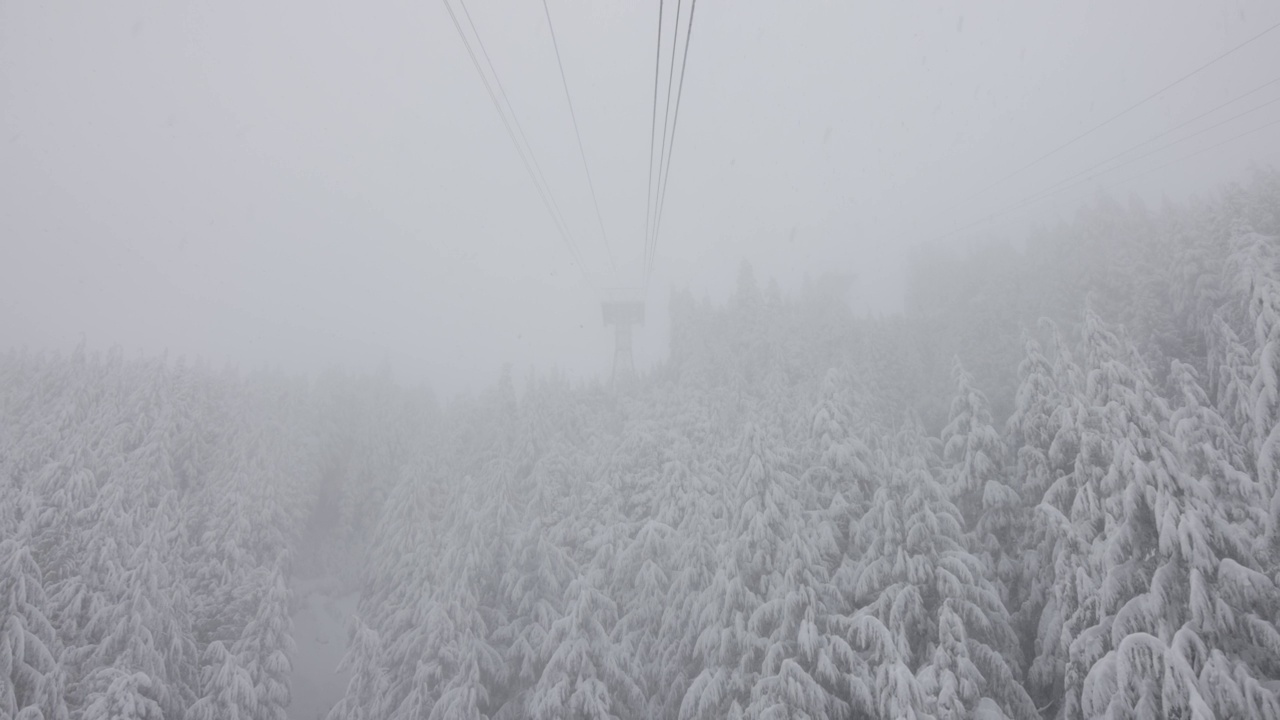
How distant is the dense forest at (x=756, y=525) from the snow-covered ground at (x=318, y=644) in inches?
63.6

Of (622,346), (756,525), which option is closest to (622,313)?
(622,346)

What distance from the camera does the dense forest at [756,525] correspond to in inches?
390

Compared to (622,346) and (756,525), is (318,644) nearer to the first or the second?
(756,525)

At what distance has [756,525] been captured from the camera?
14875 millimetres

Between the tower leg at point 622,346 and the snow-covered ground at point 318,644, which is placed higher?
the tower leg at point 622,346

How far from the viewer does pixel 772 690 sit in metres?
11.9

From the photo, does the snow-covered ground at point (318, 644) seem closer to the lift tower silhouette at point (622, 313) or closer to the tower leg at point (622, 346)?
the tower leg at point (622, 346)

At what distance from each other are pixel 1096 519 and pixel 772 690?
7.88m

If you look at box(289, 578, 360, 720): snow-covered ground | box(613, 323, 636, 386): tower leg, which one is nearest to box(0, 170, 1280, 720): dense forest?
box(289, 578, 360, 720): snow-covered ground

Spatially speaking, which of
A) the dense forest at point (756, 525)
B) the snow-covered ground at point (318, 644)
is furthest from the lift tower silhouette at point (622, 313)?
the snow-covered ground at point (318, 644)

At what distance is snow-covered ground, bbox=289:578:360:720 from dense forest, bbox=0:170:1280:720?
5.30 feet

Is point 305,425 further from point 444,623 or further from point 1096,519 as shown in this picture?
point 1096,519

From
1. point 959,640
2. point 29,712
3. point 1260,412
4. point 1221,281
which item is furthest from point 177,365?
point 1221,281

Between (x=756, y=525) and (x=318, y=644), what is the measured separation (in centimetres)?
3111
